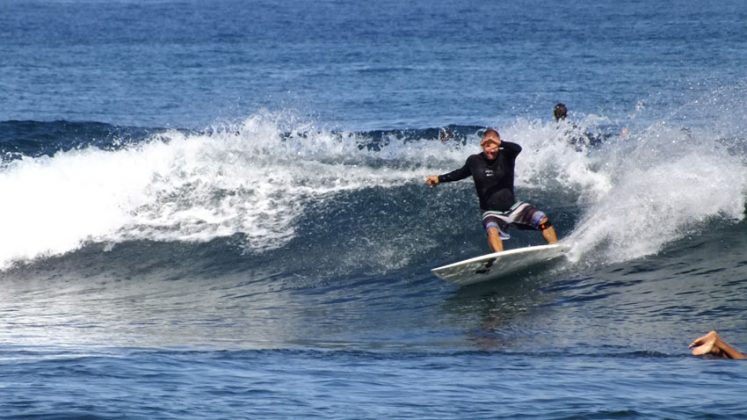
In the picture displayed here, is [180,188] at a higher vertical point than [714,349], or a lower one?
higher

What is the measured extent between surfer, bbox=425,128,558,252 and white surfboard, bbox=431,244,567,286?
0.17m

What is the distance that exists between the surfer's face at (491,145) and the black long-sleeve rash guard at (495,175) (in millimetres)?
50

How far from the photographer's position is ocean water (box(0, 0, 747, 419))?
878 cm

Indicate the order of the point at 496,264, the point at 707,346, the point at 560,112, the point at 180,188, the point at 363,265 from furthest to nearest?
the point at 560,112 → the point at 180,188 → the point at 363,265 → the point at 496,264 → the point at 707,346

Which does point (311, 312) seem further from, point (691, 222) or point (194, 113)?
point (194, 113)

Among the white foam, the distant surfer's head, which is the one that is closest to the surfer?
the white foam

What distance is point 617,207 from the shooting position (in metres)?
14.7

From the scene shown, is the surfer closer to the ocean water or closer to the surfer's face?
the surfer's face

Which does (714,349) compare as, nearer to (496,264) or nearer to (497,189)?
(496,264)

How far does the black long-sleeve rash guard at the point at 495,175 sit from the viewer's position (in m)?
13.0

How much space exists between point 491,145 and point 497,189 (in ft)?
1.62

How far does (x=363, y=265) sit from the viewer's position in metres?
14.7

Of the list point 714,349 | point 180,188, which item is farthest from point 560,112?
point 714,349

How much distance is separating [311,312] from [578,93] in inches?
851
